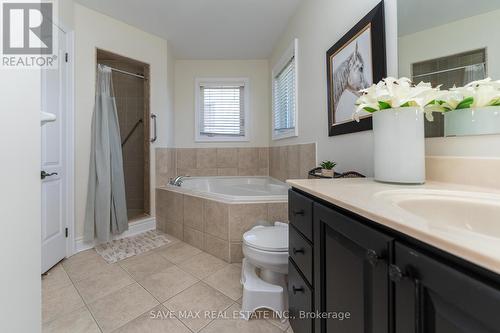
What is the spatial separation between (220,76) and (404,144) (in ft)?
10.4

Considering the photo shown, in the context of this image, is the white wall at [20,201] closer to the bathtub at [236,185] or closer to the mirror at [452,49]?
the mirror at [452,49]

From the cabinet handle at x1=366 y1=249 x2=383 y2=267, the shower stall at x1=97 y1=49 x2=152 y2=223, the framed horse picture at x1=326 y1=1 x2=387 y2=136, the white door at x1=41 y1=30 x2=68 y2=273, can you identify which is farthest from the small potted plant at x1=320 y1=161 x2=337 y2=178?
the shower stall at x1=97 y1=49 x2=152 y2=223

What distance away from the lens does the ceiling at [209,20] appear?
218 cm

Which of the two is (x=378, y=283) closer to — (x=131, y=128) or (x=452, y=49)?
(x=452, y=49)

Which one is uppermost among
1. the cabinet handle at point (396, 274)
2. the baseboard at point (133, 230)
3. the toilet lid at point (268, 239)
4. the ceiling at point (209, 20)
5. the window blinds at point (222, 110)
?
the ceiling at point (209, 20)

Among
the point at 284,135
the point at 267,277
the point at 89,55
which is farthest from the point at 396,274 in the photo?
the point at 89,55

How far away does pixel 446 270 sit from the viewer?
34 cm

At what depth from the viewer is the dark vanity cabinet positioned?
1.04 feet

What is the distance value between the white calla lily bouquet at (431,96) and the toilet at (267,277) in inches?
36.7

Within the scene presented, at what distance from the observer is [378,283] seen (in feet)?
1.61

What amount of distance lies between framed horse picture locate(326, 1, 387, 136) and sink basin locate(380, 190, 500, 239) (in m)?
0.62

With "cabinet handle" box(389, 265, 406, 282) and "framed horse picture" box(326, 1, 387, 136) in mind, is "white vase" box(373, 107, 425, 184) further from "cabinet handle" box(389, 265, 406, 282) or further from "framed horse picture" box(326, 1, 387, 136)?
"cabinet handle" box(389, 265, 406, 282)

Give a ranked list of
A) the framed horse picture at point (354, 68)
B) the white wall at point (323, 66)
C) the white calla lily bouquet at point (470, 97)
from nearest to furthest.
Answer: the white calla lily bouquet at point (470, 97) < the framed horse picture at point (354, 68) < the white wall at point (323, 66)

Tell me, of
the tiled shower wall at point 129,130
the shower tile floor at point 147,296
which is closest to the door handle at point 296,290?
the shower tile floor at point 147,296
